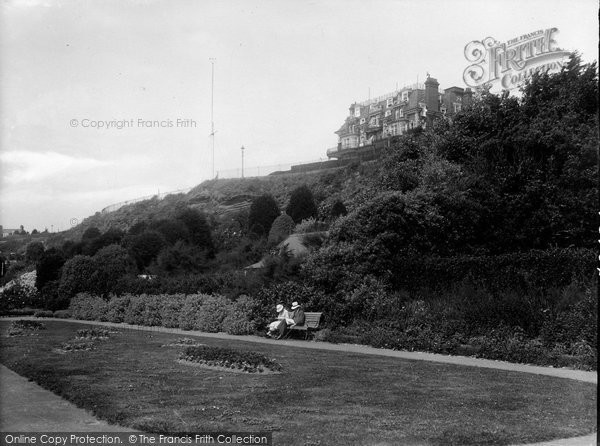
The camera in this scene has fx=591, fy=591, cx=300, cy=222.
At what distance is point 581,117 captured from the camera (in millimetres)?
23203

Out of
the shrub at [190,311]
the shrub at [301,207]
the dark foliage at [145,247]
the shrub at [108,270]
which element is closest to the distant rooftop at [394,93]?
the shrub at [301,207]

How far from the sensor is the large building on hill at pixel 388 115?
5488 centimetres

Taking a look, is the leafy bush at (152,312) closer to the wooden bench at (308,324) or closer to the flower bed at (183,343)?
the flower bed at (183,343)

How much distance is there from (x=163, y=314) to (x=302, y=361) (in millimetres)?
12294

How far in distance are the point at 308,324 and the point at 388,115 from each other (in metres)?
55.5

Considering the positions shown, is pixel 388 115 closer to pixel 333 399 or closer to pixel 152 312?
pixel 152 312

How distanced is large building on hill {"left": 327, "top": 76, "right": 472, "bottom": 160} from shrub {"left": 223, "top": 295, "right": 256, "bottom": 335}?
35644 millimetres

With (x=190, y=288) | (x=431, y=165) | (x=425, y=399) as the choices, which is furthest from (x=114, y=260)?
(x=425, y=399)

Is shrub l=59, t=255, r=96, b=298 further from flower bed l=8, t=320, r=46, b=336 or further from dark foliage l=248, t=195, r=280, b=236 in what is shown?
dark foliage l=248, t=195, r=280, b=236

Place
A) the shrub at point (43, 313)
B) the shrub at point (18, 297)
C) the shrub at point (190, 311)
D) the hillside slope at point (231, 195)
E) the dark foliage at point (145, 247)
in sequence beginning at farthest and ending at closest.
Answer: the hillside slope at point (231, 195) < the dark foliage at point (145, 247) < the shrub at point (18, 297) < the shrub at point (43, 313) < the shrub at point (190, 311)

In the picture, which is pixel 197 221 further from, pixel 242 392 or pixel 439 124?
pixel 242 392

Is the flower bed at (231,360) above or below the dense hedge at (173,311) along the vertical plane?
above

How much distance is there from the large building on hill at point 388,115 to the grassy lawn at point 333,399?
43.0m

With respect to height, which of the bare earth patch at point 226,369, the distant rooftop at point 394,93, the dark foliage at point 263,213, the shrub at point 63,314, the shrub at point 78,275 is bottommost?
the shrub at point 63,314
